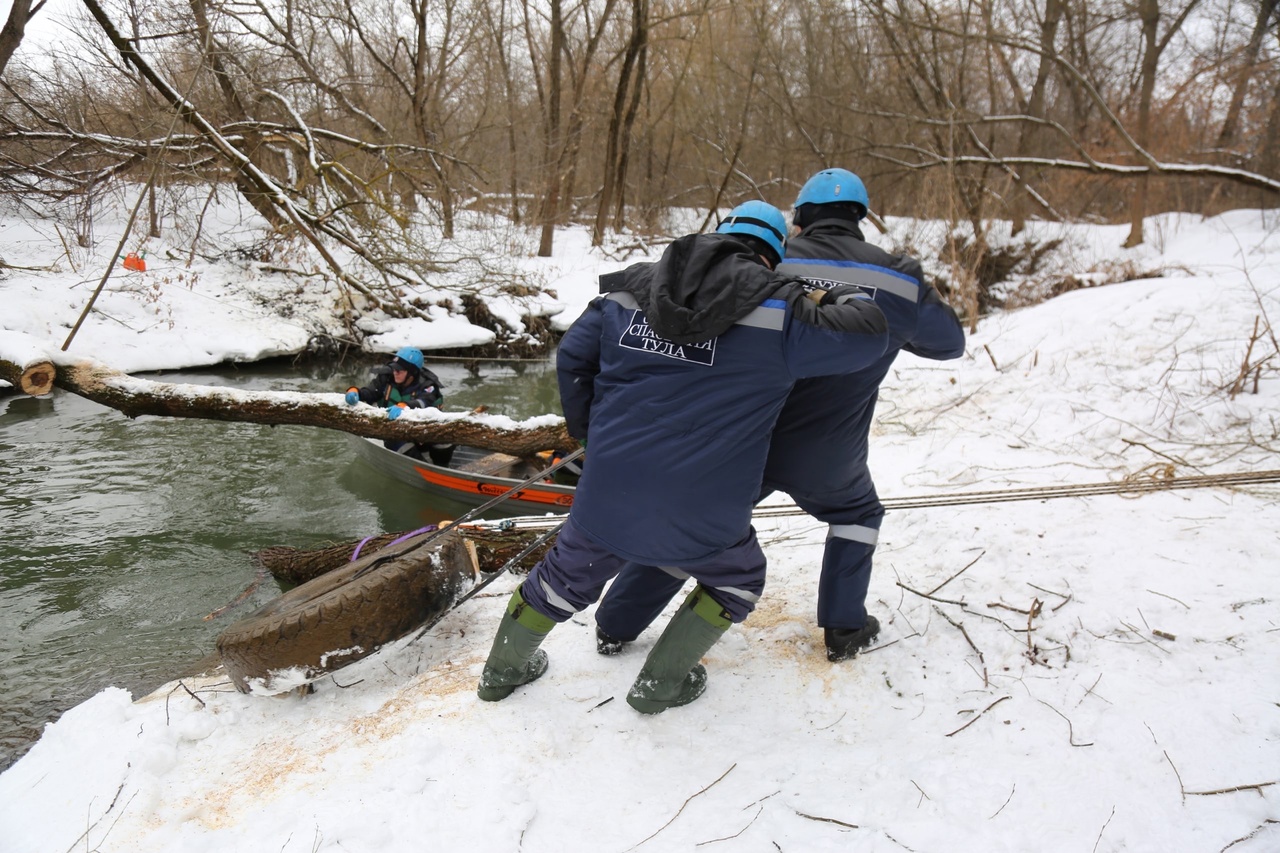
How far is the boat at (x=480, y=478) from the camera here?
6064 millimetres

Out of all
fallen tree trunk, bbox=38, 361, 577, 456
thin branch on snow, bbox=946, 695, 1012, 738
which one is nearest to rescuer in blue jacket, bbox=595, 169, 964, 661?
thin branch on snow, bbox=946, 695, 1012, 738

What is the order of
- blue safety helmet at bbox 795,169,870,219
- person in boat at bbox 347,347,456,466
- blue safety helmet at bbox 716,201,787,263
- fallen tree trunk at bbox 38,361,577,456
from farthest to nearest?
person in boat at bbox 347,347,456,466, fallen tree trunk at bbox 38,361,577,456, blue safety helmet at bbox 795,169,870,219, blue safety helmet at bbox 716,201,787,263

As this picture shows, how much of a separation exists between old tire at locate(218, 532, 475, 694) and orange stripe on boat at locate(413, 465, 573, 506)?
103 inches

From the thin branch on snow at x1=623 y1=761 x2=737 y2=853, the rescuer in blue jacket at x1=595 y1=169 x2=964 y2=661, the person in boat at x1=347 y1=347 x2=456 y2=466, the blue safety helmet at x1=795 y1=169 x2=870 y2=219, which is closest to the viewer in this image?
the thin branch on snow at x1=623 y1=761 x2=737 y2=853

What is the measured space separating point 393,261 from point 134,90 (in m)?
3.49

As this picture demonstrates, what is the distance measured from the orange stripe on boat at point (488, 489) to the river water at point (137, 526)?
30 cm

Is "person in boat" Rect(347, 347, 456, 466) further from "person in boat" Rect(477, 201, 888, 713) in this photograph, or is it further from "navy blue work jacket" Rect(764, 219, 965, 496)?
"navy blue work jacket" Rect(764, 219, 965, 496)

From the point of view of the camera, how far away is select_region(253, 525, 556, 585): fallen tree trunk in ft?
13.8

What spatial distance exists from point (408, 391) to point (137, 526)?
248 centimetres

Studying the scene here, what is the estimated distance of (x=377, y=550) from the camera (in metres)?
4.21

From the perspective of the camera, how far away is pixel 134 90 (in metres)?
8.66

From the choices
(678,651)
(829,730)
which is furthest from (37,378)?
(829,730)

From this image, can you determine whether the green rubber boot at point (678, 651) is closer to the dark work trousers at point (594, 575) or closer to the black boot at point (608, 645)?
the dark work trousers at point (594, 575)

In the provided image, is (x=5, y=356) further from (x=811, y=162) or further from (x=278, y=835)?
(x=811, y=162)
